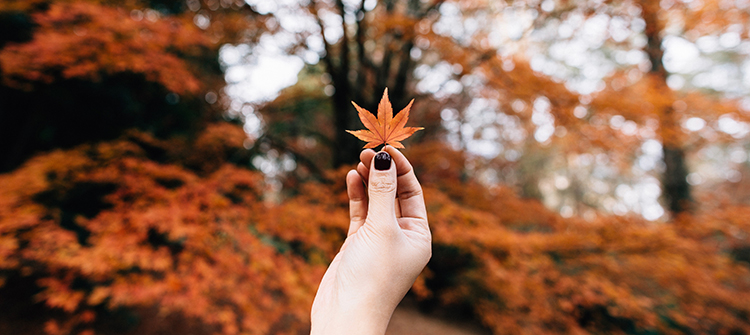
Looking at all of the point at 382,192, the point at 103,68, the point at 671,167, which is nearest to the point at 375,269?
the point at 382,192

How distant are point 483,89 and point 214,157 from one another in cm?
520

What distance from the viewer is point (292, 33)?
4.41 metres

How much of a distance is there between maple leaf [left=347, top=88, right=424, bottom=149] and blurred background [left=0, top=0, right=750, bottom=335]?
2.46m

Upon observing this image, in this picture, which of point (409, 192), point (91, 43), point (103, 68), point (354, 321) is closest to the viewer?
point (354, 321)

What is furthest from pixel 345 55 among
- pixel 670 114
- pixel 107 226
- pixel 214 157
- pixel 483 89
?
pixel 670 114

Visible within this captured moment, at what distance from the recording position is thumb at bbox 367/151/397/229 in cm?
100

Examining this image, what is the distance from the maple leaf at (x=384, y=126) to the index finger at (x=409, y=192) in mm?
129

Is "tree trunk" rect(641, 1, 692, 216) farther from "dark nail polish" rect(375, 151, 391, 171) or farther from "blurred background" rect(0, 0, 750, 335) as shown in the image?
"dark nail polish" rect(375, 151, 391, 171)

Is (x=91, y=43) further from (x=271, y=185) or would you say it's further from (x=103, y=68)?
(x=271, y=185)

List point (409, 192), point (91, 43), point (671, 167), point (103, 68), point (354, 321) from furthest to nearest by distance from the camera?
point (671, 167)
point (103, 68)
point (91, 43)
point (409, 192)
point (354, 321)

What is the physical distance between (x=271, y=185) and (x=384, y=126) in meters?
3.37

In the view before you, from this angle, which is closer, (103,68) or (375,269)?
(375,269)

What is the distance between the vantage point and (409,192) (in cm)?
122

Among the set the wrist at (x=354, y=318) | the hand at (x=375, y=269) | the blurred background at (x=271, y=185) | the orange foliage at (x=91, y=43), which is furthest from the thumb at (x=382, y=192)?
the orange foliage at (x=91, y=43)
